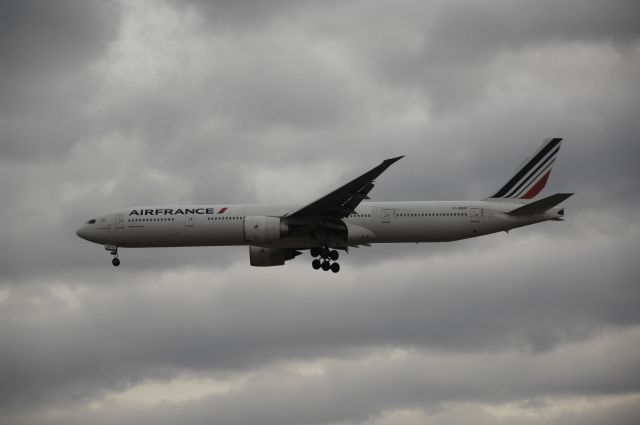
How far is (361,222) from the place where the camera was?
165ft

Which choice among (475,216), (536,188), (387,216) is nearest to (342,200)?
(387,216)

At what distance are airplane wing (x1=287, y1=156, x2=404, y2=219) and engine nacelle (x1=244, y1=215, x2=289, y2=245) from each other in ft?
2.48

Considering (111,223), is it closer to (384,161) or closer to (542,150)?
(384,161)

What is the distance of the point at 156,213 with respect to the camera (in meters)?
51.6

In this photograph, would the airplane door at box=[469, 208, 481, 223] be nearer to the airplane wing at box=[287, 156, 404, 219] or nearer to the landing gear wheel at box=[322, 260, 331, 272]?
the airplane wing at box=[287, 156, 404, 219]

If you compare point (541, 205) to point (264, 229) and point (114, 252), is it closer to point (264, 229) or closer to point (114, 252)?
point (264, 229)

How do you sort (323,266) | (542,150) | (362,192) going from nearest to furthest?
(362,192) < (323,266) < (542,150)

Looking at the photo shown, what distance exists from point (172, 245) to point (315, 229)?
329 inches

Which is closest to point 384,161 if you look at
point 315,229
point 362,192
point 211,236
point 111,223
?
point 362,192

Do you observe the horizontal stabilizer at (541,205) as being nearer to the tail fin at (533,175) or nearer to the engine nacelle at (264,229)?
the tail fin at (533,175)

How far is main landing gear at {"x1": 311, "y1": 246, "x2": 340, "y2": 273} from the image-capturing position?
51.0 m

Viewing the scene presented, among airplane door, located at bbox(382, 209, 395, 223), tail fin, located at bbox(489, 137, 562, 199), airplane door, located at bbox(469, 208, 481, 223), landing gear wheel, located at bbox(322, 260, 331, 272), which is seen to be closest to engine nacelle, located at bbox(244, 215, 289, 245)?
landing gear wheel, located at bbox(322, 260, 331, 272)

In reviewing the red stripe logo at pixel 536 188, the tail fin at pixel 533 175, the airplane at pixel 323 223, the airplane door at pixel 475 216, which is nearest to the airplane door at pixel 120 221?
the airplane at pixel 323 223

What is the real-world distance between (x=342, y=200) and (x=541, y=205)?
1075cm
